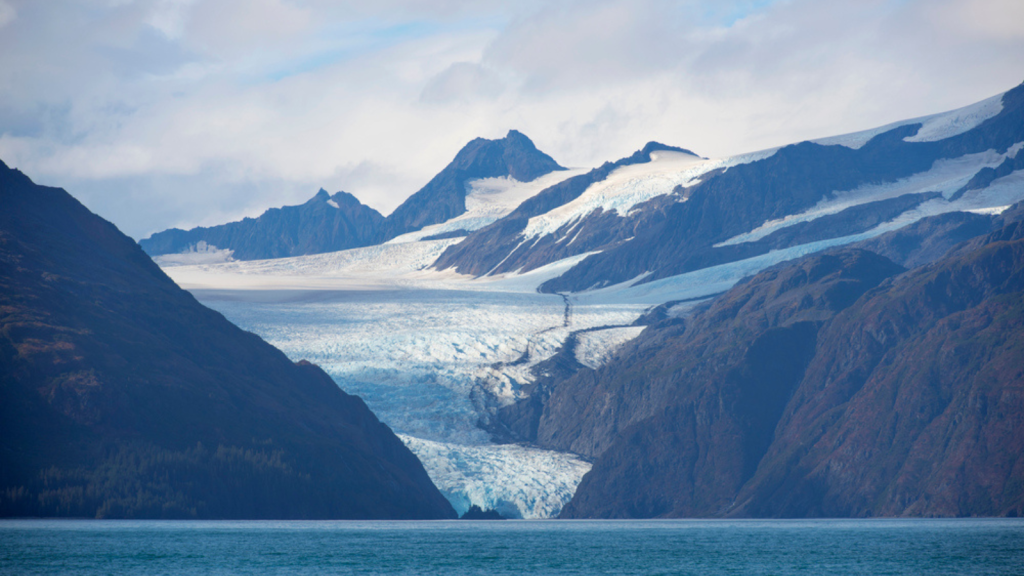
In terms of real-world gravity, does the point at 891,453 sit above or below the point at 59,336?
below

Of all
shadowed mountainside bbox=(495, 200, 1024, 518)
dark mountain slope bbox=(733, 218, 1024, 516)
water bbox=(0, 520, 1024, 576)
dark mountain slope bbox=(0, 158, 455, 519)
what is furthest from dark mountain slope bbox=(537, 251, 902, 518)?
water bbox=(0, 520, 1024, 576)

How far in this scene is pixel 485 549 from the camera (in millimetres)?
73188

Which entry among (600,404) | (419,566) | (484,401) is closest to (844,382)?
(600,404)

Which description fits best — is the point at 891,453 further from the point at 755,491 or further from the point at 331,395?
the point at 331,395

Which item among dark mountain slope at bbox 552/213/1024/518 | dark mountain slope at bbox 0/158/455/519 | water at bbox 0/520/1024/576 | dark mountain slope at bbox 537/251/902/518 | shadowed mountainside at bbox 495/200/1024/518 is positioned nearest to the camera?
water at bbox 0/520/1024/576

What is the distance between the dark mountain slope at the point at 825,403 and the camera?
380 ft

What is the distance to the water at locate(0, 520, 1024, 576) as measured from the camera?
5903cm

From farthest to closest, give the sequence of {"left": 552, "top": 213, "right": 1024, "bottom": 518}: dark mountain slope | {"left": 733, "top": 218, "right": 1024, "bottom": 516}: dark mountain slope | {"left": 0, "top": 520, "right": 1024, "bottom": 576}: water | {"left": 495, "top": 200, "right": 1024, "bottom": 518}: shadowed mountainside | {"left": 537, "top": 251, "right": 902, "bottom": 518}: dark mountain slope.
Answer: {"left": 537, "top": 251, "right": 902, "bottom": 518}: dark mountain slope < {"left": 495, "top": 200, "right": 1024, "bottom": 518}: shadowed mountainside < {"left": 552, "top": 213, "right": 1024, "bottom": 518}: dark mountain slope < {"left": 733, "top": 218, "right": 1024, "bottom": 516}: dark mountain slope < {"left": 0, "top": 520, "right": 1024, "bottom": 576}: water

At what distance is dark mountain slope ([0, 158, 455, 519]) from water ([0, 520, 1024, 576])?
2.77 metres

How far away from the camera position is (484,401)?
5782 inches

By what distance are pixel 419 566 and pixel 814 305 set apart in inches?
4487

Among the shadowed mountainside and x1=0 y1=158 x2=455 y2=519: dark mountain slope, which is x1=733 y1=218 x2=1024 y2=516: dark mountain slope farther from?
x1=0 y1=158 x2=455 y2=519: dark mountain slope

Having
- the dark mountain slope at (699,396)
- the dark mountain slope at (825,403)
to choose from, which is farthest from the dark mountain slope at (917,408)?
the dark mountain slope at (699,396)

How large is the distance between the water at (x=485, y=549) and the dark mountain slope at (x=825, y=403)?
73.2 feet
